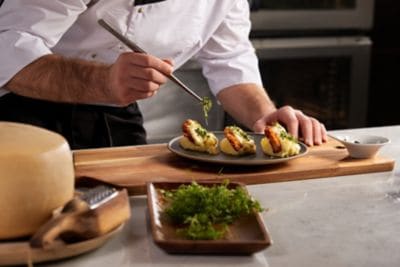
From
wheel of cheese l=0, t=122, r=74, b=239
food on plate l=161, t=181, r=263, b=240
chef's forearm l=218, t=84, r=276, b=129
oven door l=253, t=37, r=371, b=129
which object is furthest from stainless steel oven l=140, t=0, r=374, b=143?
wheel of cheese l=0, t=122, r=74, b=239

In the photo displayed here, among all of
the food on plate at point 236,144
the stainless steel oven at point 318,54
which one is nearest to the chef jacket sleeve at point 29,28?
the food on plate at point 236,144

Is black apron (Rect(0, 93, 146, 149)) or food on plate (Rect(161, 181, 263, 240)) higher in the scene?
food on plate (Rect(161, 181, 263, 240))

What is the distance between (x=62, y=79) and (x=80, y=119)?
0.80 feet

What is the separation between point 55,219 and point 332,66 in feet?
7.64

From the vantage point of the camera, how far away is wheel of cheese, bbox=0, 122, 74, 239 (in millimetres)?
973

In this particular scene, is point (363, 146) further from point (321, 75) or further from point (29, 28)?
point (321, 75)

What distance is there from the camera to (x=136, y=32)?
182 centimetres

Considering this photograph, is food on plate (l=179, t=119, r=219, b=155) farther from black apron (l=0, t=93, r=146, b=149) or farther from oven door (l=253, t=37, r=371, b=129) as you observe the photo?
oven door (l=253, t=37, r=371, b=129)

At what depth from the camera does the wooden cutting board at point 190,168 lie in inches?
54.8

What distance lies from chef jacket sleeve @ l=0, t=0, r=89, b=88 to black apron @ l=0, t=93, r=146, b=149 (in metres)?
0.16

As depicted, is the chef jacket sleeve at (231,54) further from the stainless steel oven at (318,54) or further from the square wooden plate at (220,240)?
the square wooden plate at (220,240)

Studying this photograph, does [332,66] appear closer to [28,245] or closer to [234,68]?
[234,68]

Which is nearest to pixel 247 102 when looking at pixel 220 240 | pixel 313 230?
pixel 313 230

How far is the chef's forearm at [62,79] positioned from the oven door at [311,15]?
1.36 metres
